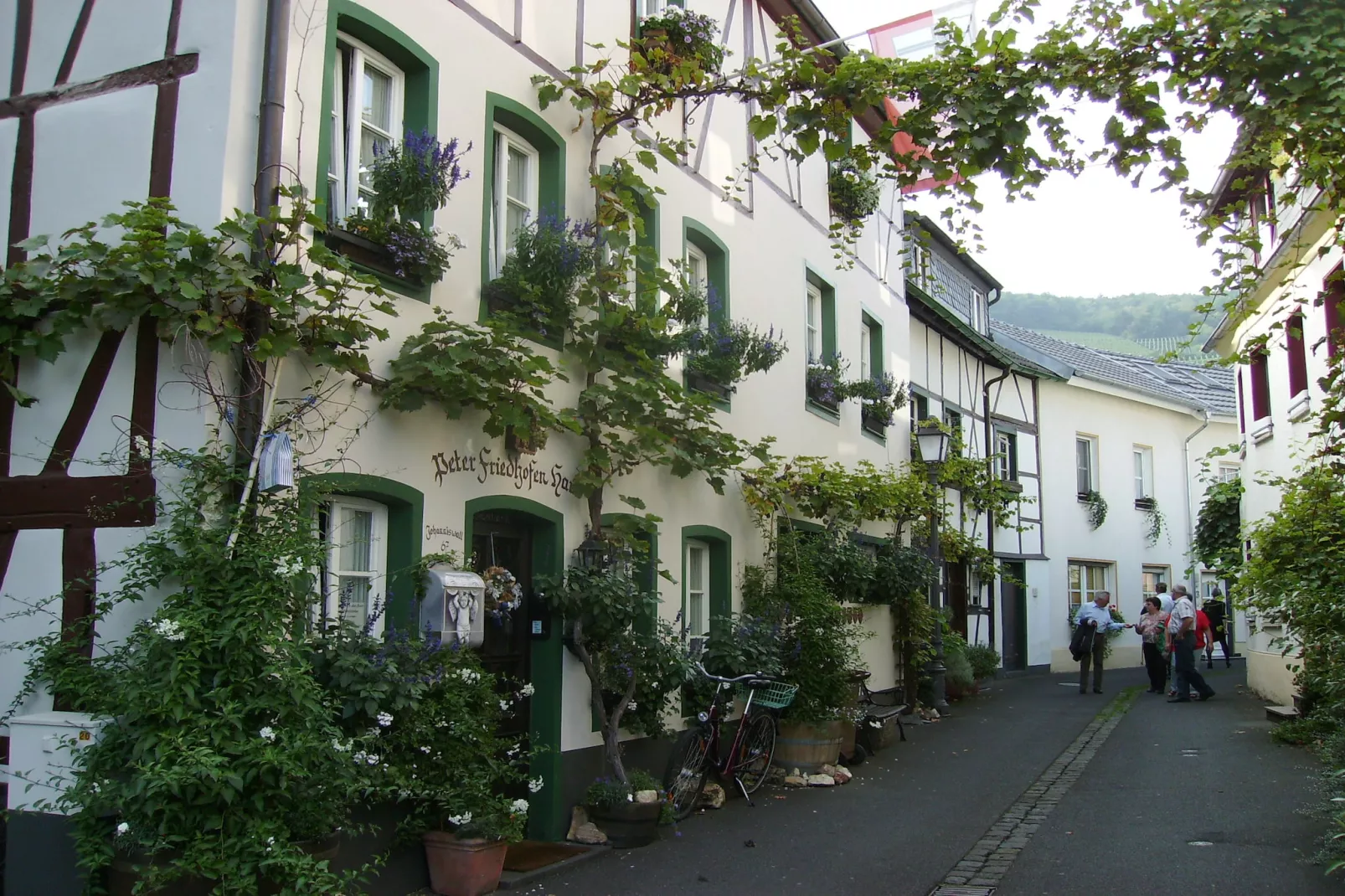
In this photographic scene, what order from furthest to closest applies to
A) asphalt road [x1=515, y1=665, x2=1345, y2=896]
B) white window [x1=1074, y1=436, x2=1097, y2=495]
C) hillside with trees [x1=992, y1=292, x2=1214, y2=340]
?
hillside with trees [x1=992, y1=292, x2=1214, y2=340]
white window [x1=1074, y1=436, x2=1097, y2=495]
asphalt road [x1=515, y1=665, x2=1345, y2=896]

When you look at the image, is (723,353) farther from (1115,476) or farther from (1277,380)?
(1115,476)

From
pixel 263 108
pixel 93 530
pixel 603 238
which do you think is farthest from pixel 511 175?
pixel 93 530

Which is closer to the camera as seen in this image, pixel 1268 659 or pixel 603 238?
pixel 603 238

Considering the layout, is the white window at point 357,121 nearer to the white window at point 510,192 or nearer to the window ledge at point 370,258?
the window ledge at point 370,258

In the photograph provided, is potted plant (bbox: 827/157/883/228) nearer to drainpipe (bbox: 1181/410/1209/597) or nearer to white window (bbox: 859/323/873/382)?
white window (bbox: 859/323/873/382)

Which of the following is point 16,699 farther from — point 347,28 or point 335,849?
point 347,28

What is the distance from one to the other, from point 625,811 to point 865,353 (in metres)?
9.27

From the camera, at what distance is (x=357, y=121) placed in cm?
732

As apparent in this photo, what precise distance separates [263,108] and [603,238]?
316 cm

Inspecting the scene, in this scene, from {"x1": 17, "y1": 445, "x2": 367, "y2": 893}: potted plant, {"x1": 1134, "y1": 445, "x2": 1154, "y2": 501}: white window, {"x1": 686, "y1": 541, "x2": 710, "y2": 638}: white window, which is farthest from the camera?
{"x1": 1134, "y1": 445, "x2": 1154, "y2": 501}: white window

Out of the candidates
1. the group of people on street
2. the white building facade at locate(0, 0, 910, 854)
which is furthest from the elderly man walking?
the white building facade at locate(0, 0, 910, 854)

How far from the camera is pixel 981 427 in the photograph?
23.0 metres

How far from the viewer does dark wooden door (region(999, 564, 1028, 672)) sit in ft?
79.3

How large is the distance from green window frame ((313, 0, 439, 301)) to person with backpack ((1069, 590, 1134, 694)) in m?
14.0
